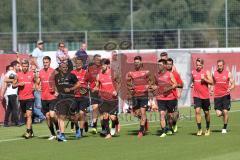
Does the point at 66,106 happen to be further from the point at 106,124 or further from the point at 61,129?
the point at 106,124

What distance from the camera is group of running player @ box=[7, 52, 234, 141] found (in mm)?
23281

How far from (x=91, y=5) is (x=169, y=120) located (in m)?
23.3

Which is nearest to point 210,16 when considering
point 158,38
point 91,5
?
point 158,38

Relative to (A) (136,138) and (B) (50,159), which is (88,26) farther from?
(B) (50,159)

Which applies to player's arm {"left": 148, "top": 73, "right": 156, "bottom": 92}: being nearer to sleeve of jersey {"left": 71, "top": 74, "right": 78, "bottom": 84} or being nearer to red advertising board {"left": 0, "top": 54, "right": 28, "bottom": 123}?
sleeve of jersey {"left": 71, "top": 74, "right": 78, "bottom": 84}

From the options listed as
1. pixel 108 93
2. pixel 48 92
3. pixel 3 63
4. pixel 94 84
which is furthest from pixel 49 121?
pixel 3 63

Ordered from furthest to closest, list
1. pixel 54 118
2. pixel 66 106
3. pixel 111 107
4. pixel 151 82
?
pixel 111 107 → pixel 151 82 → pixel 66 106 → pixel 54 118

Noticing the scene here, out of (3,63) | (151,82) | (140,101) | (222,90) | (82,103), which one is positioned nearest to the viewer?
(151,82)

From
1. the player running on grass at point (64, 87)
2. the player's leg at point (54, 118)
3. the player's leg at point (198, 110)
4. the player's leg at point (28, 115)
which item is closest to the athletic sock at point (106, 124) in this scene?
the player running on grass at point (64, 87)

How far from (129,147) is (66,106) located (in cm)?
303

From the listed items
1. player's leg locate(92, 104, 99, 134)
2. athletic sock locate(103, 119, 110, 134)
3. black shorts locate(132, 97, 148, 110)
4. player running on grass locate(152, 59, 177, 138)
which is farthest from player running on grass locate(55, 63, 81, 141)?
player running on grass locate(152, 59, 177, 138)

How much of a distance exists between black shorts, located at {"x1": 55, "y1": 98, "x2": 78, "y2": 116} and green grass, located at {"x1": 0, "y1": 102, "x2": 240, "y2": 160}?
0.68 meters

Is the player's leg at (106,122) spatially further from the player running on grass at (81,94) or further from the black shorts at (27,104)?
the black shorts at (27,104)

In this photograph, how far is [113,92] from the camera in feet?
78.3
